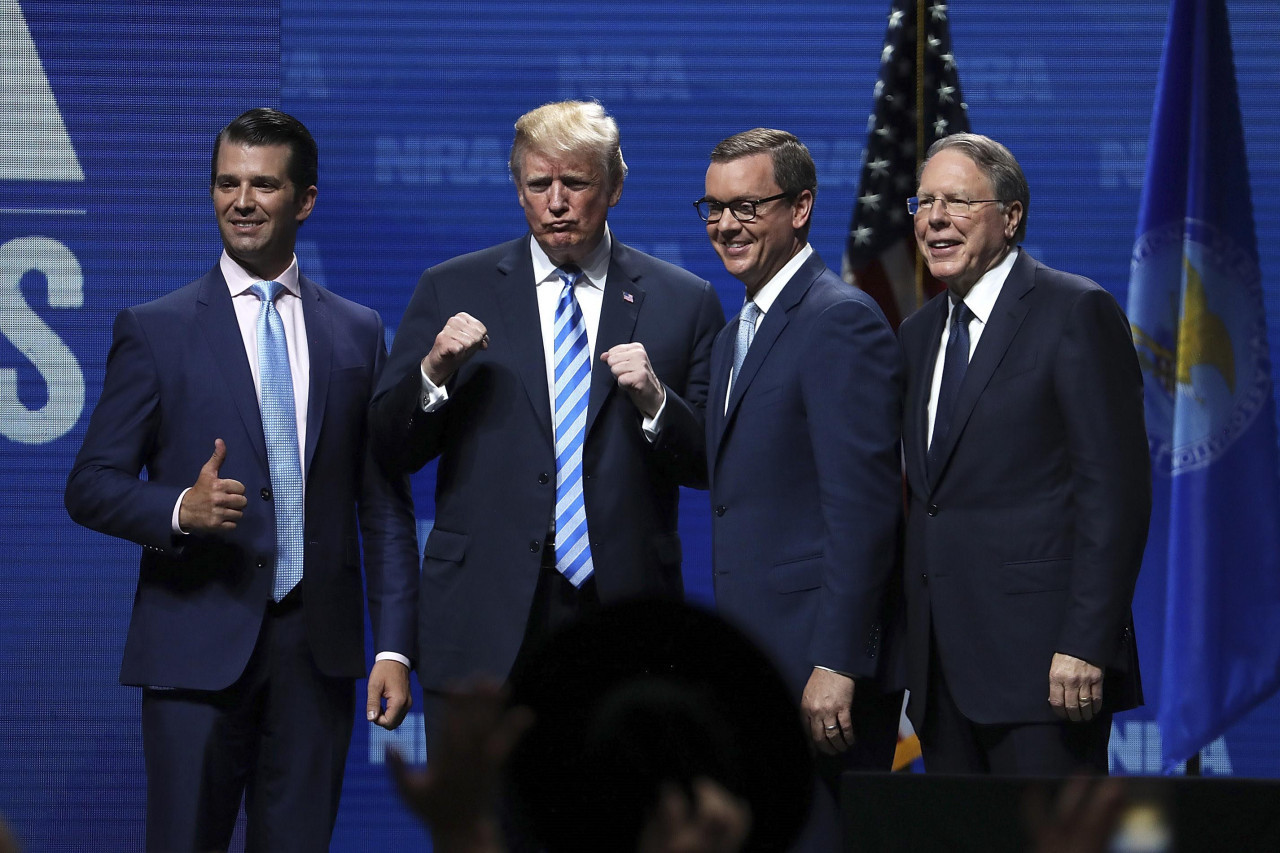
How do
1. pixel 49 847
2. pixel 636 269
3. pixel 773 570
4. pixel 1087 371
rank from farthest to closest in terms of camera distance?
pixel 49 847
pixel 636 269
pixel 773 570
pixel 1087 371

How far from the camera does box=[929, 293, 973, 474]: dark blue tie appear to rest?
8.14 feet

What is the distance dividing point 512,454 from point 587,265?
40 centimetres

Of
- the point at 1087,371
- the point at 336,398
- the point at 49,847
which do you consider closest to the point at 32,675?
the point at 49,847

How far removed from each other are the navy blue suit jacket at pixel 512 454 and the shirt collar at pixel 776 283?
0.19m

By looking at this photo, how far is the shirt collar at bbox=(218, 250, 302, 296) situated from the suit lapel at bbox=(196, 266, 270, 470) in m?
0.03

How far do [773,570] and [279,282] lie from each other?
3.52 ft

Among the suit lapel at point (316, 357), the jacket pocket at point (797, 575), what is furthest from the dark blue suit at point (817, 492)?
the suit lapel at point (316, 357)

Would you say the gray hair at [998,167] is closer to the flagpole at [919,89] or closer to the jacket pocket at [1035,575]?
the jacket pocket at [1035,575]

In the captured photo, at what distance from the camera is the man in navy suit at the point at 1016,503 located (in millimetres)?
2354

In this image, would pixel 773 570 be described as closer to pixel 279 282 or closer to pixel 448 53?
pixel 279 282

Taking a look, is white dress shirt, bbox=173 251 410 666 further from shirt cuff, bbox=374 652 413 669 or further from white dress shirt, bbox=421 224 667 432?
white dress shirt, bbox=421 224 667 432

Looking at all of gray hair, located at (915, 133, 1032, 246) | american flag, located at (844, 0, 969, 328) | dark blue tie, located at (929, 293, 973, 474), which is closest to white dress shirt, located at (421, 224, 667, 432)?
dark blue tie, located at (929, 293, 973, 474)

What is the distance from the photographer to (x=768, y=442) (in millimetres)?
2547

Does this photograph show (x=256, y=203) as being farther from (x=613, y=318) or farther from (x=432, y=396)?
(x=613, y=318)
